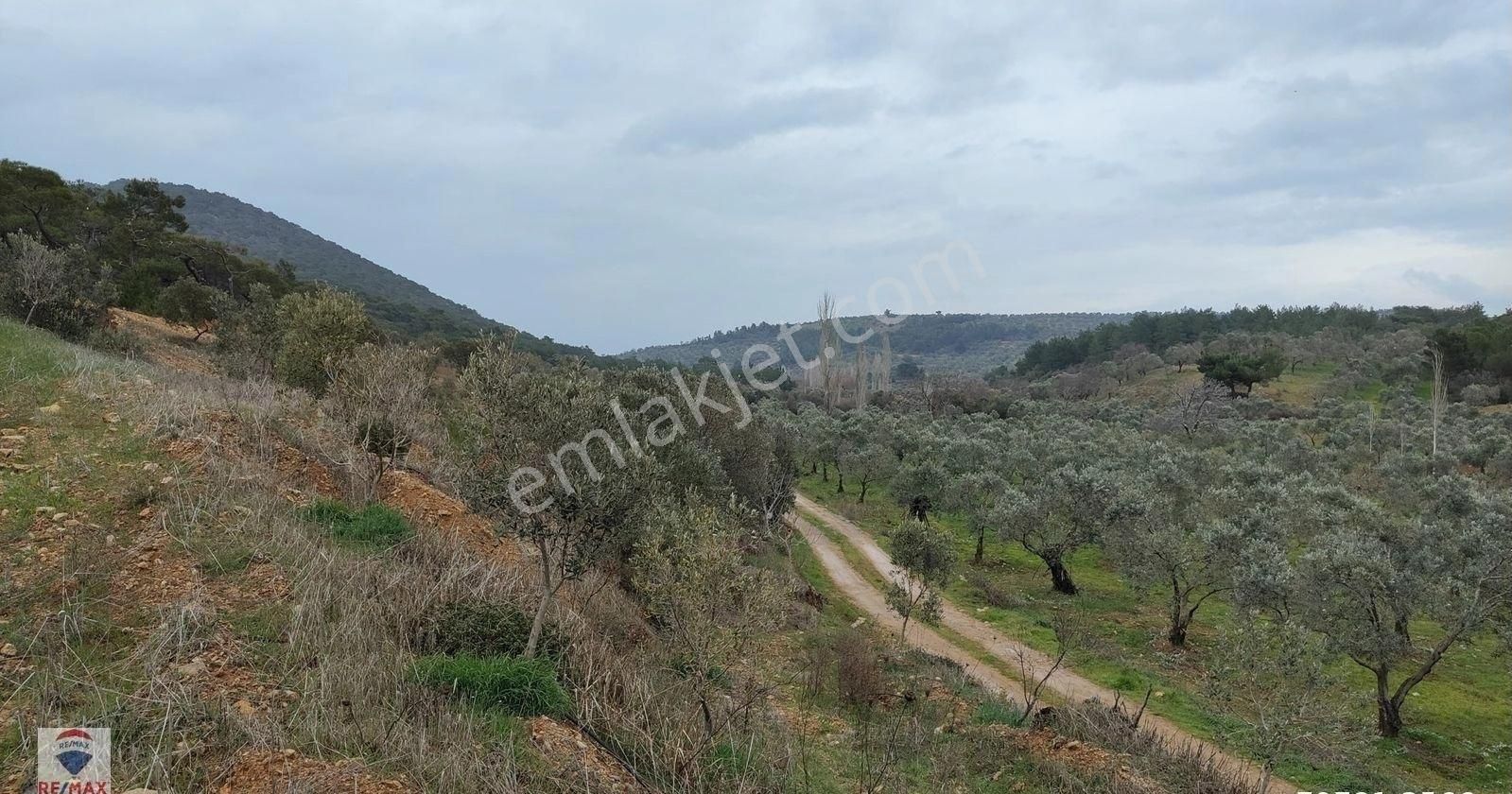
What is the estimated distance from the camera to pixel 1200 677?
19.0 m

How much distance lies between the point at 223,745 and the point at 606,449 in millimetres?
5141

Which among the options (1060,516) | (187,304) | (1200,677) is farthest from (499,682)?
(187,304)

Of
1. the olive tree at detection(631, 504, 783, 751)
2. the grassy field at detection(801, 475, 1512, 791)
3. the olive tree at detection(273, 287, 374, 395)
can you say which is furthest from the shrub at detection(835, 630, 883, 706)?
the olive tree at detection(273, 287, 374, 395)

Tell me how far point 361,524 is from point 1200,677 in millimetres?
20726

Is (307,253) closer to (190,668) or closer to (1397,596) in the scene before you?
(190,668)

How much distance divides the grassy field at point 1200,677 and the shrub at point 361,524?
16.5m

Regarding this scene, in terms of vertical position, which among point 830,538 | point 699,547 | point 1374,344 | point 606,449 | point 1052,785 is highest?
point 1374,344

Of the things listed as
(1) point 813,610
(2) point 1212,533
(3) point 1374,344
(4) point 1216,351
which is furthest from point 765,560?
(3) point 1374,344

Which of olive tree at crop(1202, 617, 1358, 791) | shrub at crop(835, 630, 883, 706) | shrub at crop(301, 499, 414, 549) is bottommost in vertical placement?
shrub at crop(835, 630, 883, 706)

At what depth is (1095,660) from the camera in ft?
66.1

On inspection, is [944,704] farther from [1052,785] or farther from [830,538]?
[830,538]

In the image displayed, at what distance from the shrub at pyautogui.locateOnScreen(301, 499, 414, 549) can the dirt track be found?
14.1 meters

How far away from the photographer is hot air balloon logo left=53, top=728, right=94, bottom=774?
20.0ft

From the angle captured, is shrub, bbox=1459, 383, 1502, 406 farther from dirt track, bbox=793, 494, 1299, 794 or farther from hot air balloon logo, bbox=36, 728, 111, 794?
hot air balloon logo, bbox=36, 728, 111, 794
